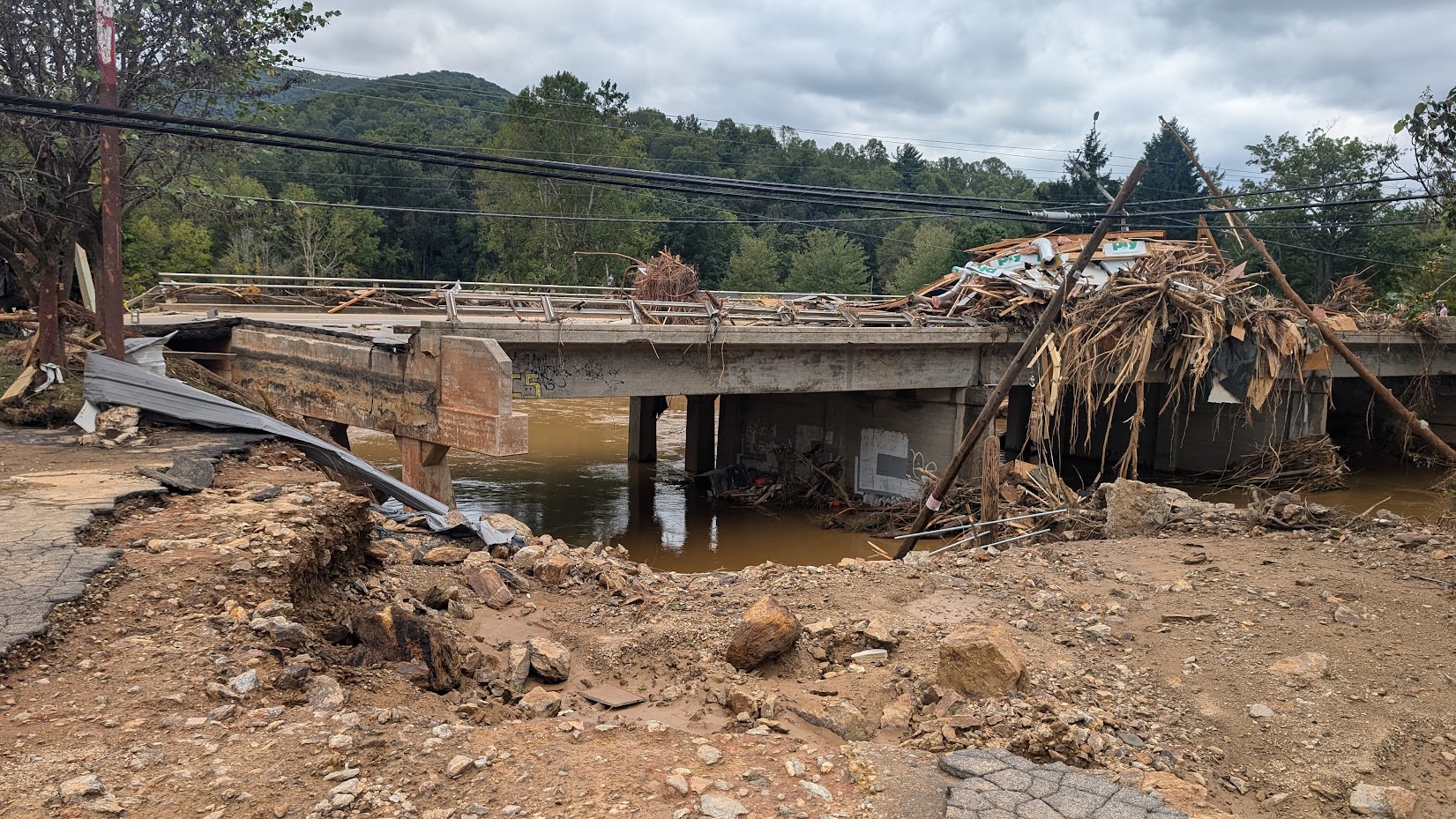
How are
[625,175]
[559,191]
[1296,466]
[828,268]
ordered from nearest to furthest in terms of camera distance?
[625,175], [1296,466], [559,191], [828,268]

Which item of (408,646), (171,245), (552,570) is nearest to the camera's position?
(408,646)

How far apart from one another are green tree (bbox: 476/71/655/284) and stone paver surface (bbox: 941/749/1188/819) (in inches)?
1430

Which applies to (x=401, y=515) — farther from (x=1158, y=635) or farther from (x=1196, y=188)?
(x=1196, y=188)

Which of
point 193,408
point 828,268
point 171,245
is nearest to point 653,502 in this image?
point 193,408

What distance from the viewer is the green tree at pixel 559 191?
1566 inches

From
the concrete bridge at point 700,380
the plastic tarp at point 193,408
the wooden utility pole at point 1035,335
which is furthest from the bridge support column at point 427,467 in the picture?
the wooden utility pole at point 1035,335

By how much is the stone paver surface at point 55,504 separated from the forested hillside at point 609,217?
712 inches

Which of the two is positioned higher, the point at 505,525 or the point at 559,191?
the point at 559,191

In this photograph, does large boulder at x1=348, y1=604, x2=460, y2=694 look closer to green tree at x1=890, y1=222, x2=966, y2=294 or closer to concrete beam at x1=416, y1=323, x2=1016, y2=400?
concrete beam at x1=416, y1=323, x2=1016, y2=400

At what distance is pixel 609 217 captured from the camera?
40344 millimetres

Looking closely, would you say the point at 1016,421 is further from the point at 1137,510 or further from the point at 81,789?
the point at 81,789

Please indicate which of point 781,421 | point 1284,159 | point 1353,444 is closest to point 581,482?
point 781,421

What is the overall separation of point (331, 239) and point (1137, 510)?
41.3 m

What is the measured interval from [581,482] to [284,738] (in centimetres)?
1693
